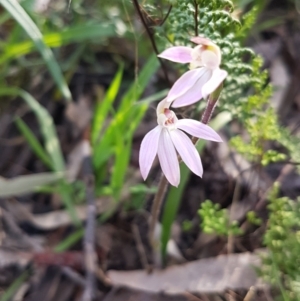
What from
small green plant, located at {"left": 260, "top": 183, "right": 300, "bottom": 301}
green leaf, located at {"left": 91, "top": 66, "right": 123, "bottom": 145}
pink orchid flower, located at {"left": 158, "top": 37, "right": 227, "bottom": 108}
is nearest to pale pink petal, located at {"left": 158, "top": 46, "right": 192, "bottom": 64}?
pink orchid flower, located at {"left": 158, "top": 37, "right": 227, "bottom": 108}

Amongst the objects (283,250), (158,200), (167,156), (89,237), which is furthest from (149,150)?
(89,237)

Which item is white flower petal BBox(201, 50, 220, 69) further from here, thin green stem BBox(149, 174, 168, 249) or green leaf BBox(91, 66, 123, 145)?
green leaf BBox(91, 66, 123, 145)

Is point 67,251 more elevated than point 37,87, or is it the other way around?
point 37,87

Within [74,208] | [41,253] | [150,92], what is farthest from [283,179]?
[41,253]

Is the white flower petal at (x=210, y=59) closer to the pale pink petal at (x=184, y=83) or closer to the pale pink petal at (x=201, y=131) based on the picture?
the pale pink petal at (x=184, y=83)

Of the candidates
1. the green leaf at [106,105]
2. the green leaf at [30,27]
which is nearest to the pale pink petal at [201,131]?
the green leaf at [106,105]

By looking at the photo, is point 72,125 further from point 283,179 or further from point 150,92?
point 283,179

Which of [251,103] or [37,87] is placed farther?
[37,87]

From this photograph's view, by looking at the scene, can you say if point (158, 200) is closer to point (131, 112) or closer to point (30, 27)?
point (131, 112)
